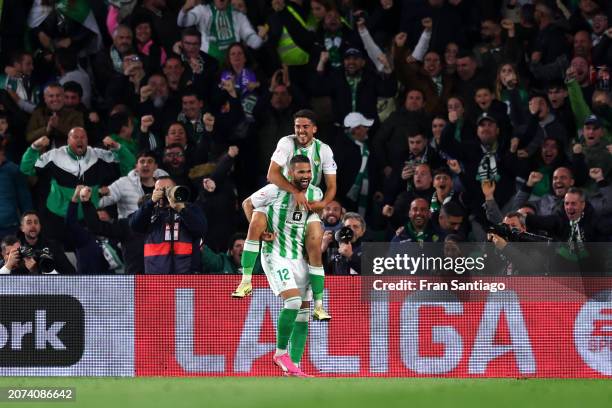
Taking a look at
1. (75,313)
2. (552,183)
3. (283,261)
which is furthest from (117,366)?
(552,183)

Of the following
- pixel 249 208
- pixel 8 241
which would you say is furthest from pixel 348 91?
pixel 249 208

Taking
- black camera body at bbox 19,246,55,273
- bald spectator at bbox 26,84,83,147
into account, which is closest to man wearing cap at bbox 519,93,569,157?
bald spectator at bbox 26,84,83,147

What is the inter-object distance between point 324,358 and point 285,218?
70.6 inches

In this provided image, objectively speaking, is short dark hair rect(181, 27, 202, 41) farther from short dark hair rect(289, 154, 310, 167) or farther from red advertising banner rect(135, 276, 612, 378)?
short dark hair rect(289, 154, 310, 167)

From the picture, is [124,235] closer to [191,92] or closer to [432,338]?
[191,92]

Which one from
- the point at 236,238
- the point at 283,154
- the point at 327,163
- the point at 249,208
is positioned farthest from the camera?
the point at 236,238

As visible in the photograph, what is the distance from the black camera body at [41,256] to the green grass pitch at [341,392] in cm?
122

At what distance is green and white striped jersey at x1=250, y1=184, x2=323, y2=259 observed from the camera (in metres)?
14.0

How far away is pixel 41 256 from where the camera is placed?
1574cm

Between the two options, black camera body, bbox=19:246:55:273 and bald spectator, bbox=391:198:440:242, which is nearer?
black camera body, bbox=19:246:55:273

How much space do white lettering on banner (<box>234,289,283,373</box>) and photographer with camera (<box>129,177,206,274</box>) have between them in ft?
2.70

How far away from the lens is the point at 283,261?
14086mm

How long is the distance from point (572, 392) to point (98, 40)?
7.95 metres

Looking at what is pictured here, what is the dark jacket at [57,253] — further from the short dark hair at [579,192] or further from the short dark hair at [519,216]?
the short dark hair at [579,192]
